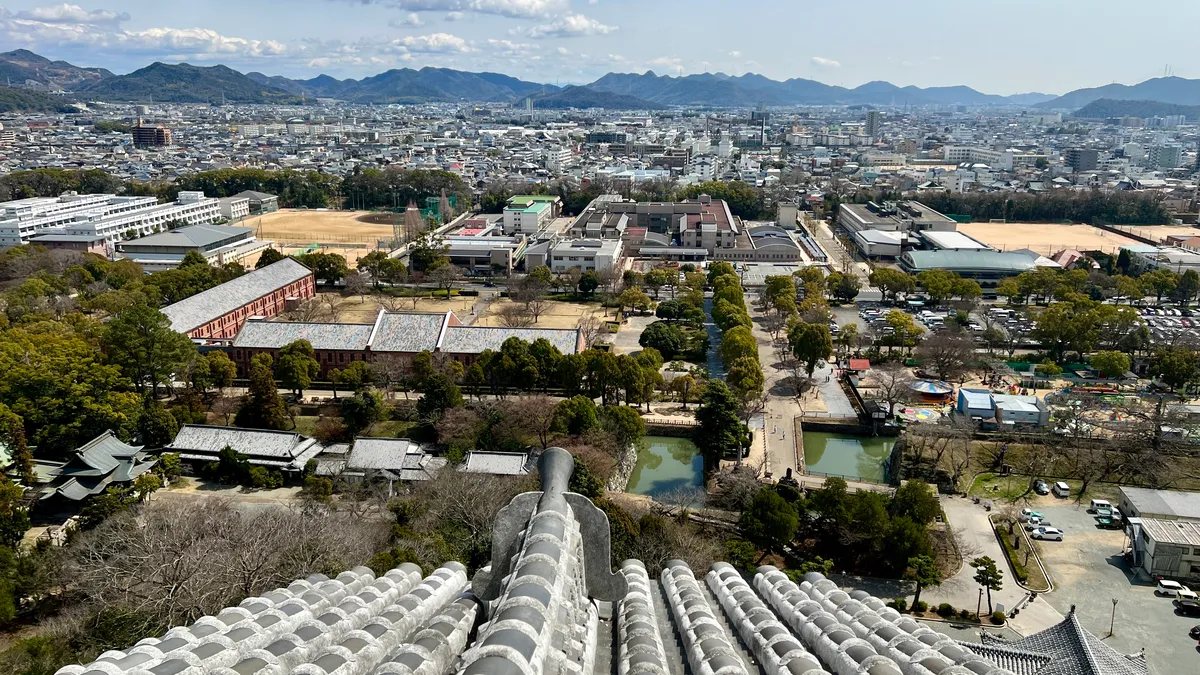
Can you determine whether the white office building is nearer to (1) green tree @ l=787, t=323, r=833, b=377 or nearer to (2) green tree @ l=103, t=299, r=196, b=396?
(2) green tree @ l=103, t=299, r=196, b=396

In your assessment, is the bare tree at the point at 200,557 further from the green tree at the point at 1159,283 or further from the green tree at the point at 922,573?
the green tree at the point at 1159,283

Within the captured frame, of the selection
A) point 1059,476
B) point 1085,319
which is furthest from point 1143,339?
point 1059,476

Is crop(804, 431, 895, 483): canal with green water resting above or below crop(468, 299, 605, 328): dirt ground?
below

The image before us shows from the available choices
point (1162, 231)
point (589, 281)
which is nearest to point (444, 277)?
point (589, 281)

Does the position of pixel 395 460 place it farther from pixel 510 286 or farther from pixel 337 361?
pixel 510 286

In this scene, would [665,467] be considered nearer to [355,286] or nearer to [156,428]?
[156,428]

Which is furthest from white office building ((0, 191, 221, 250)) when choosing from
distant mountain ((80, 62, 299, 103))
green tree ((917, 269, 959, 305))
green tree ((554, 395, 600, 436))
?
distant mountain ((80, 62, 299, 103))
